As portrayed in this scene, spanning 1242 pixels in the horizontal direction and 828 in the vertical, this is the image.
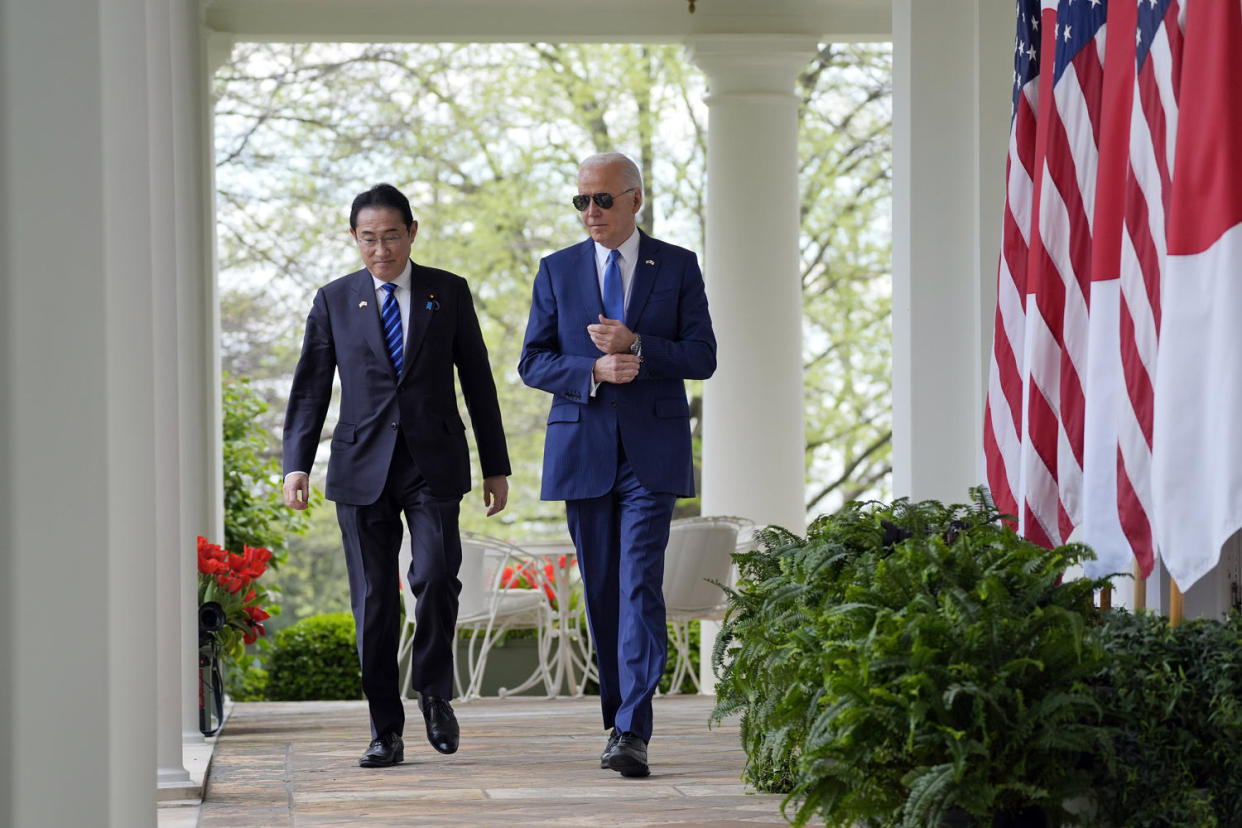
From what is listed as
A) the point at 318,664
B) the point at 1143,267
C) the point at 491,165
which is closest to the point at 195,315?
the point at 1143,267

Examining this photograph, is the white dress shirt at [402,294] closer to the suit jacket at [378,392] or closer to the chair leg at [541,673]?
the suit jacket at [378,392]

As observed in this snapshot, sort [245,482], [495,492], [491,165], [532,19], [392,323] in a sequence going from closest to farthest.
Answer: [392,323] → [495,492] → [532,19] → [245,482] → [491,165]

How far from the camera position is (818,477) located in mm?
23969

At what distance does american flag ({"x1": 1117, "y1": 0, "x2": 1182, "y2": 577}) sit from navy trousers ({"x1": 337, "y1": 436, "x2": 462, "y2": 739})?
2.98 meters

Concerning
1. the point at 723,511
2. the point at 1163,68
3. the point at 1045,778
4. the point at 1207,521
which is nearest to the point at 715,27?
the point at 723,511

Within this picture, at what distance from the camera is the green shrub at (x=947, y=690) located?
4.15 meters

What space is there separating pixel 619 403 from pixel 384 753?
1892mm

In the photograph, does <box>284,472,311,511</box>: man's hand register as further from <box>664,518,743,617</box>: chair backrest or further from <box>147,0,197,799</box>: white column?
<box>664,518,743,617</box>: chair backrest

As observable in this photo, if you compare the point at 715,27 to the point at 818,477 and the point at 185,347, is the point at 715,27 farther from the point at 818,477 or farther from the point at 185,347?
the point at 818,477

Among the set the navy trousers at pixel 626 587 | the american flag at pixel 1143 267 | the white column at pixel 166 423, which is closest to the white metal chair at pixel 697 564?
the navy trousers at pixel 626 587

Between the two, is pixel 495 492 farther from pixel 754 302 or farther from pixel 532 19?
pixel 532 19

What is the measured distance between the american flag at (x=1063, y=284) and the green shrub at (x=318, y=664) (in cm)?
784

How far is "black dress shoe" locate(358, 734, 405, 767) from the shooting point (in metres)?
7.02

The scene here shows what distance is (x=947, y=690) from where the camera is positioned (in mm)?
4133
